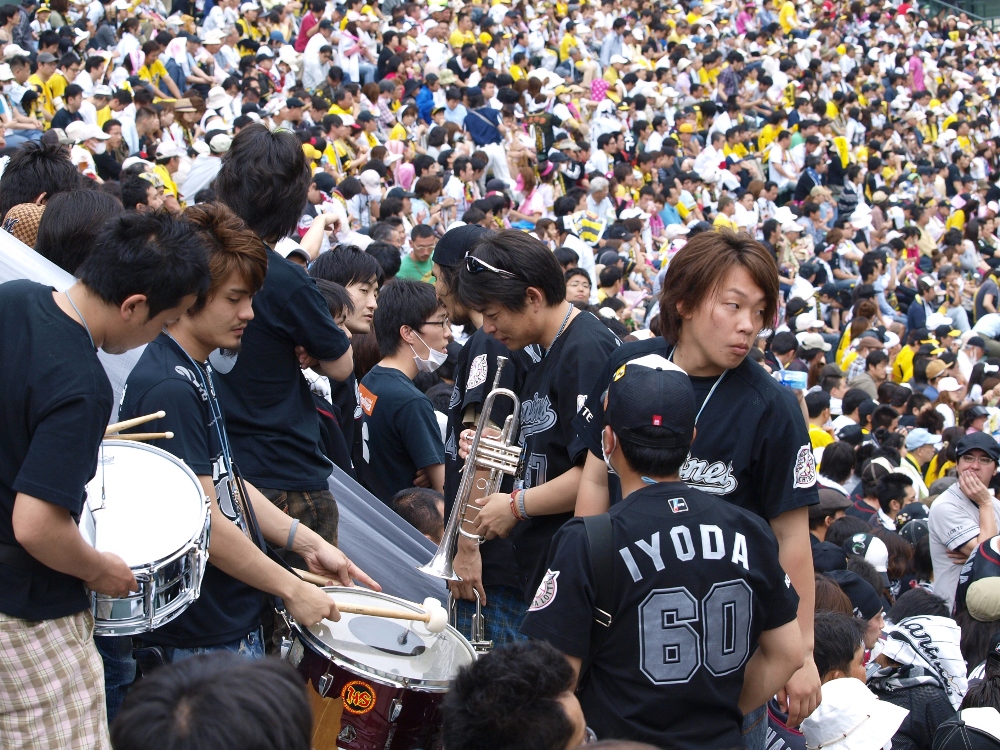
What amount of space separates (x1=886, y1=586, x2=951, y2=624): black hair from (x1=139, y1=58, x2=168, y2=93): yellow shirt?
12.6 meters

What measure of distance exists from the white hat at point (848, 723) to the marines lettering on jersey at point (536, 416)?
123cm

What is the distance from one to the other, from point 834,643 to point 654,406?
→ 192 cm

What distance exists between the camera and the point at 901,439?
902 cm

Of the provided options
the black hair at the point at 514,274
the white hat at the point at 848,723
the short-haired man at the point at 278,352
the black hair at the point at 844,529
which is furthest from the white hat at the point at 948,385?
the short-haired man at the point at 278,352

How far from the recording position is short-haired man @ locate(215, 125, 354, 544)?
336 cm

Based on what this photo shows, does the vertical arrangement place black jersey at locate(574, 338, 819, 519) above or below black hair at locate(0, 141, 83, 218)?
above

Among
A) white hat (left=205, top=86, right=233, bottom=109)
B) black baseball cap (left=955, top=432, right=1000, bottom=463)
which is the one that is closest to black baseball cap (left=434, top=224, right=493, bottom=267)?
black baseball cap (left=955, top=432, right=1000, bottom=463)

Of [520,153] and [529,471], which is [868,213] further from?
[529,471]

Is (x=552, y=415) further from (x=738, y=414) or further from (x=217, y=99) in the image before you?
(x=217, y=99)

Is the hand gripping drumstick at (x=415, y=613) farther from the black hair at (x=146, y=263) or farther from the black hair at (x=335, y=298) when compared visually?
the black hair at (x=335, y=298)

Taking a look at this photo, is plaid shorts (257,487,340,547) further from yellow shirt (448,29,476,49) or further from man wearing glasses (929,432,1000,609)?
yellow shirt (448,29,476,49)

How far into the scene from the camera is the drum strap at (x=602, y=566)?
2.38 meters

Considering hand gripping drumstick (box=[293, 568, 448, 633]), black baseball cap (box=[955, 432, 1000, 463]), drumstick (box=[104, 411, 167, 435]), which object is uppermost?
drumstick (box=[104, 411, 167, 435])

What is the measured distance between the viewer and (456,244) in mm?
3867
